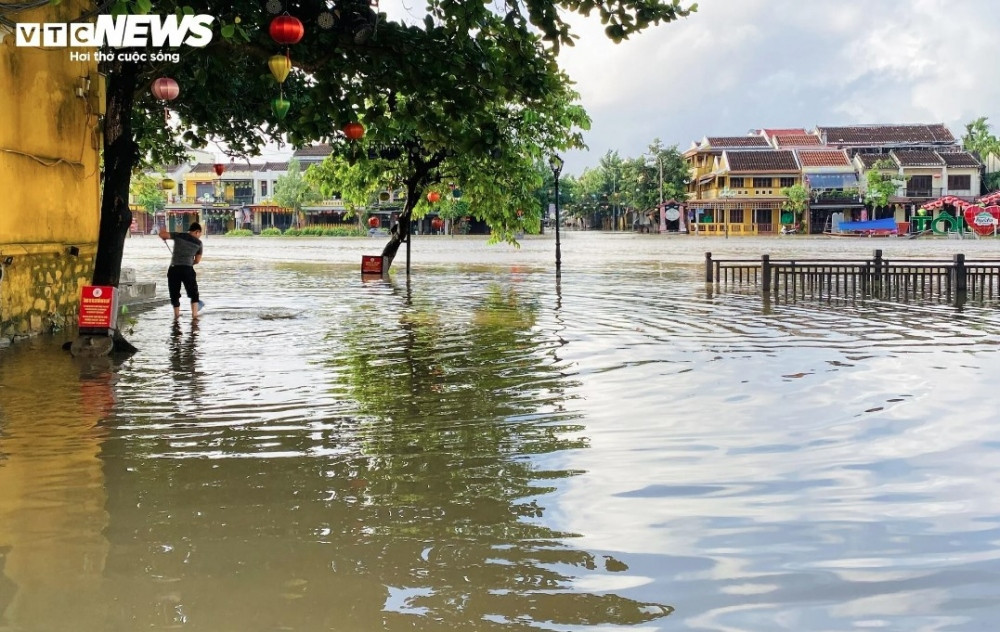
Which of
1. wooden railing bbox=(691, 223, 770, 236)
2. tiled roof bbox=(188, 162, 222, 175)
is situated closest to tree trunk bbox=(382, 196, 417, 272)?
wooden railing bbox=(691, 223, 770, 236)

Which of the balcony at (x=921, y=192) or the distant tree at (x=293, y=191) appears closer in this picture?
the balcony at (x=921, y=192)

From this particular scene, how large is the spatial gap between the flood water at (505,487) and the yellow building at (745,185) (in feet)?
213

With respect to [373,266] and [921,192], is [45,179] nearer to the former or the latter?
[373,266]

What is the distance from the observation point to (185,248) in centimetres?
1430

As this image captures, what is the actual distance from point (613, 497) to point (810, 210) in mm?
73599

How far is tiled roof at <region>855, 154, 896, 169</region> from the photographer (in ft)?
241

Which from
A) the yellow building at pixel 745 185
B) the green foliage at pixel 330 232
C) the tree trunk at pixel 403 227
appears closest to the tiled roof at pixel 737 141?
the yellow building at pixel 745 185

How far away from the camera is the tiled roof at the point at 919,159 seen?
7206 cm

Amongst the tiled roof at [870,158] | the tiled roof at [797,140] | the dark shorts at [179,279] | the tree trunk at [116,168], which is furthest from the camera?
the tiled roof at [797,140]

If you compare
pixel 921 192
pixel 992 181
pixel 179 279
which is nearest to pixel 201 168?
pixel 921 192

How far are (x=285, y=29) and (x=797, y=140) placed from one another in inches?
2978

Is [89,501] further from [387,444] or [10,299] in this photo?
[10,299]

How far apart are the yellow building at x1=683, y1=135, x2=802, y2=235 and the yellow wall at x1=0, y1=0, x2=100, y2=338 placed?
6513 centimetres

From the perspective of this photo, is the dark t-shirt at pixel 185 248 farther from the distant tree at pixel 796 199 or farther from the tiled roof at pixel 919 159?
the tiled roof at pixel 919 159
